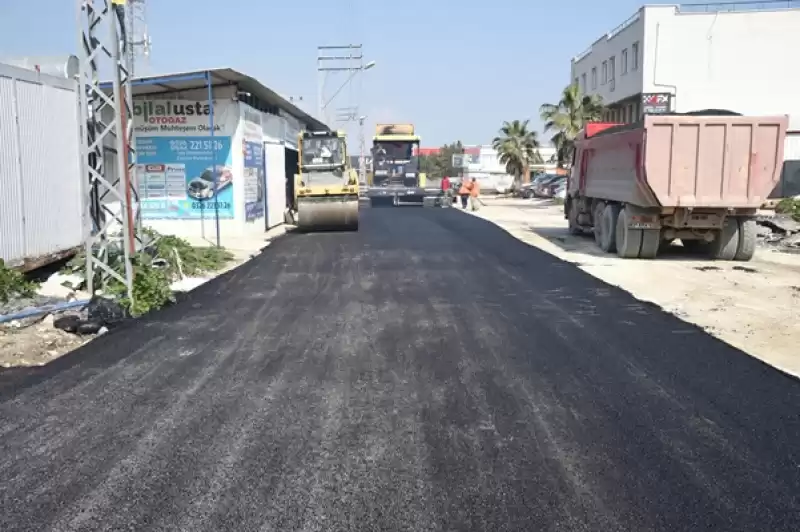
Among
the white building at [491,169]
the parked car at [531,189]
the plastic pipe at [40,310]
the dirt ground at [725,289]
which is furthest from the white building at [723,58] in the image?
the plastic pipe at [40,310]

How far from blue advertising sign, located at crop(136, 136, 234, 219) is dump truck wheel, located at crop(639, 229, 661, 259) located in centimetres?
1100

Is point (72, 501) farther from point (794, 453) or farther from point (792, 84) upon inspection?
point (792, 84)

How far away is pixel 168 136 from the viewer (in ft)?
67.7

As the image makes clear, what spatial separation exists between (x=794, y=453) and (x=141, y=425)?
4657 millimetres

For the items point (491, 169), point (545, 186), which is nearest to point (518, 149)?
point (491, 169)

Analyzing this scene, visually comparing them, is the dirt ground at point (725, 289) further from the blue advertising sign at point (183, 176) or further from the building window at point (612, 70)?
the building window at point (612, 70)

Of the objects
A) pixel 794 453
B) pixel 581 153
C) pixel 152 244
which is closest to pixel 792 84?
pixel 581 153

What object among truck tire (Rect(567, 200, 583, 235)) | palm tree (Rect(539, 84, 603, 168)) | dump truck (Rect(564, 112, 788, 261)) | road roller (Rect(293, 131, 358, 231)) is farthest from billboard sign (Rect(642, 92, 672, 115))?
dump truck (Rect(564, 112, 788, 261))

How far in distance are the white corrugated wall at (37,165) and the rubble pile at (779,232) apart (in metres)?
16.2

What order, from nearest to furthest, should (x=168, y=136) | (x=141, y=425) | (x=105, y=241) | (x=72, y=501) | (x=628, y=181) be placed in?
(x=72, y=501)
(x=141, y=425)
(x=105, y=241)
(x=628, y=181)
(x=168, y=136)

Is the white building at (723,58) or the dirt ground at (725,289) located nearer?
the dirt ground at (725,289)

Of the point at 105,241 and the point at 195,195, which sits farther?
the point at 195,195

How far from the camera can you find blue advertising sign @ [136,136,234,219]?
20688mm

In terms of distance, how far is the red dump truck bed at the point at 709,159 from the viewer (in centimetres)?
1499
